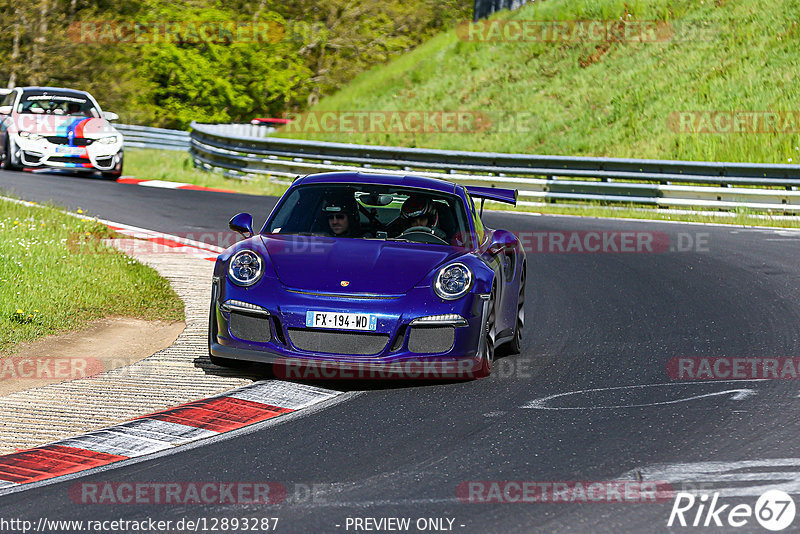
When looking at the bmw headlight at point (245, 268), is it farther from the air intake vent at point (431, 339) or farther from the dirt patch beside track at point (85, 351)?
the dirt patch beside track at point (85, 351)

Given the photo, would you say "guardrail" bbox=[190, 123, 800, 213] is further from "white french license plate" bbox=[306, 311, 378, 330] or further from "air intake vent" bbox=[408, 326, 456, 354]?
"white french license plate" bbox=[306, 311, 378, 330]

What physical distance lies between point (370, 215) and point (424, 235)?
545 mm

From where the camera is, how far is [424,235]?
7.77 metres

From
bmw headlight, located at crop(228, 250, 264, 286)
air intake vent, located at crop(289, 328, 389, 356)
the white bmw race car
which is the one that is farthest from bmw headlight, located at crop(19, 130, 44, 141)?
air intake vent, located at crop(289, 328, 389, 356)

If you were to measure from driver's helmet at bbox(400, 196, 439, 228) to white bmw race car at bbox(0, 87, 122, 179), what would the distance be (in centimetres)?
1379

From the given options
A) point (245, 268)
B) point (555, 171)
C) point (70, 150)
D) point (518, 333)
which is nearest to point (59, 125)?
point (70, 150)

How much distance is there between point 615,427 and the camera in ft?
19.6

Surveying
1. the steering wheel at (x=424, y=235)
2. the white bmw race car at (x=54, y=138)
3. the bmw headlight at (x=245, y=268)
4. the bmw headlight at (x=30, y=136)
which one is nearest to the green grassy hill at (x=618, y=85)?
the white bmw race car at (x=54, y=138)

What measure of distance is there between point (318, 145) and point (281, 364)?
16589 mm

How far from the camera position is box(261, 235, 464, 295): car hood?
684cm

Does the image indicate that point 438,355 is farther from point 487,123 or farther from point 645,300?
point 487,123

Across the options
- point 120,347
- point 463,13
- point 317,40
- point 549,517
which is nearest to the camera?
point 549,517

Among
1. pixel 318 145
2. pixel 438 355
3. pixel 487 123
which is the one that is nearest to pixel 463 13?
pixel 487 123

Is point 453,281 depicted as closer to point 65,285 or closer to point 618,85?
point 65,285
